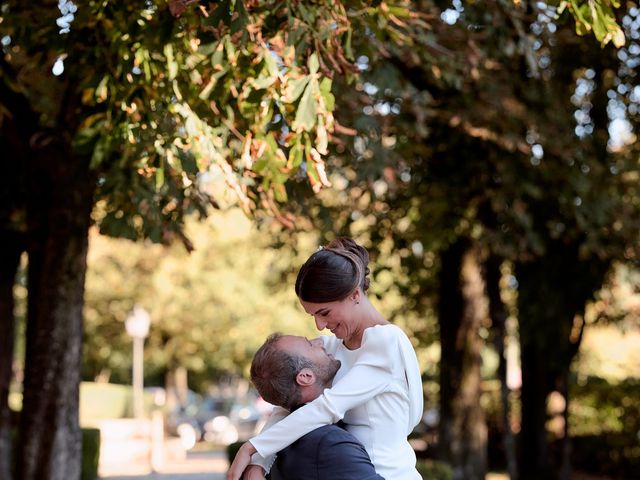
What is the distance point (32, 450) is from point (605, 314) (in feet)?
40.5

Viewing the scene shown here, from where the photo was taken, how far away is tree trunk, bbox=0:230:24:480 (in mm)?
13188

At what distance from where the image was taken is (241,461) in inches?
156

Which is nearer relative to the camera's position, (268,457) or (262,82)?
(268,457)

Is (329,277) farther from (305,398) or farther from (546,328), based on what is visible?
(546,328)

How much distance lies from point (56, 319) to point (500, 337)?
8617mm

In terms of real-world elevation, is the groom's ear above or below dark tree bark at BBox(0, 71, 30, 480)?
below

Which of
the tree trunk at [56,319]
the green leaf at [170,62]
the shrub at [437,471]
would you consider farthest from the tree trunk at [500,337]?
the green leaf at [170,62]

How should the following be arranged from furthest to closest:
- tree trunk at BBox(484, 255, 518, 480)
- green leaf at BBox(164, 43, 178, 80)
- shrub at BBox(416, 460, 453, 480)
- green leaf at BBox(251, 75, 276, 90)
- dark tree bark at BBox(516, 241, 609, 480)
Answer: dark tree bark at BBox(516, 241, 609, 480) < tree trunk at BBox(484, 255, 518, 480) < shrub at BBox(416, 460, 453, 480) < green leaf at BBox(164, 43, 178, 80) < green leaf at BBox(251, 75, 276, 90)

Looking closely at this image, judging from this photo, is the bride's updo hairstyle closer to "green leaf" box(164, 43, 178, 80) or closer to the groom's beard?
the groom's beard

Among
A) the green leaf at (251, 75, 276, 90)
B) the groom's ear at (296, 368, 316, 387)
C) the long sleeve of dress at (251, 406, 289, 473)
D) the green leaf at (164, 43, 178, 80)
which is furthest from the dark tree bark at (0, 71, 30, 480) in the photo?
the groom's ear at (296, 368, 316, 387)

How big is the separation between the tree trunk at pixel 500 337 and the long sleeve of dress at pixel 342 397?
12.6 m

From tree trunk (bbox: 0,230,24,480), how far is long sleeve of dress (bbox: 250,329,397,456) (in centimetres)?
958

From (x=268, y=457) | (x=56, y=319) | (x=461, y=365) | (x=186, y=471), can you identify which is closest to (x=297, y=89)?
(x=268, y=457)

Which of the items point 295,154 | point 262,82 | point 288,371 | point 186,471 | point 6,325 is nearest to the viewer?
point 288,371
